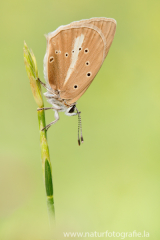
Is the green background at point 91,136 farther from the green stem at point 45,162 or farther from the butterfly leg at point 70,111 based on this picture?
the green stem at point 45,162

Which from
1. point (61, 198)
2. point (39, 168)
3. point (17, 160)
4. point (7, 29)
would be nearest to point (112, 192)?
point (61, 198)

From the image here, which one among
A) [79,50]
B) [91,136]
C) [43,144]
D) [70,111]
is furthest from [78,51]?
[91,136]

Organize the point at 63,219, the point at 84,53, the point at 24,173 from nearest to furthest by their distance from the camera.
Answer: the point at 84,53
the point at 63,219
the point at 24,173

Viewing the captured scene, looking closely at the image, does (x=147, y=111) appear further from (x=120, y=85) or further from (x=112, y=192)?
(x=112, y=192)

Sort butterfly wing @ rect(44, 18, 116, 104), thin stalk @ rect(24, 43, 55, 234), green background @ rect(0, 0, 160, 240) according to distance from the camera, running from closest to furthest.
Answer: thin stalk @ rect(24, 43, 55, 234) → butterfly wing @ rect(44, 18, 116, 104) → green background @ rect(0, 0, 160, 240)

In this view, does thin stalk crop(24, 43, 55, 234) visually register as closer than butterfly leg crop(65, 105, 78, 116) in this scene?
Yes

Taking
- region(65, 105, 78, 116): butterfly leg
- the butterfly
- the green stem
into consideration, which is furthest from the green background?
the butterfly

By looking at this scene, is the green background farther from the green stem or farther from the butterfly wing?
the butterfly wing
